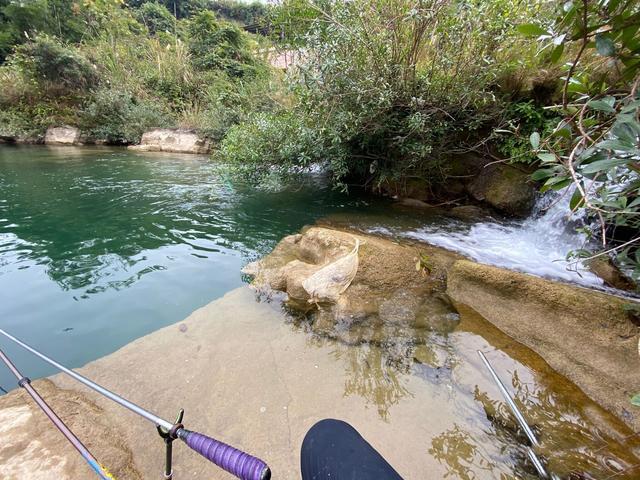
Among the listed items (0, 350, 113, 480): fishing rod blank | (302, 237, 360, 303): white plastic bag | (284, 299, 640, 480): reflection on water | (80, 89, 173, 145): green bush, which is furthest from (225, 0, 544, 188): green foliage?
(80, 89, 173, 145): green bush

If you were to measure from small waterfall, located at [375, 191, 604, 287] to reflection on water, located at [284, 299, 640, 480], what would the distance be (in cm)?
152

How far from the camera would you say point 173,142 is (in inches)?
546

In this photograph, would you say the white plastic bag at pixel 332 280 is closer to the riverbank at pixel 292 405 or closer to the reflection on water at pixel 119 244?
the riverbank at pixel 292 405

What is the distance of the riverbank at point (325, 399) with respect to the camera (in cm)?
169

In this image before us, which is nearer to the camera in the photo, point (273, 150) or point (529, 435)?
point (529, 435)

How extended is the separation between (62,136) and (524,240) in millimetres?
19334

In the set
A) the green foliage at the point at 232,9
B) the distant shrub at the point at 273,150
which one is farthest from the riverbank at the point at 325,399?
the green foliage at the point at 232,9

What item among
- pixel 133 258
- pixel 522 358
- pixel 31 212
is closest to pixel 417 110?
pixel 522 358

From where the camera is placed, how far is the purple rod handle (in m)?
0.85

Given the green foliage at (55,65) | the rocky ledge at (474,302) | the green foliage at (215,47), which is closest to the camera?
the rocky ledge at (474,302)

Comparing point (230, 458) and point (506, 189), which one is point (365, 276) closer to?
point (230, 458)

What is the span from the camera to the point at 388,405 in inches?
81.7

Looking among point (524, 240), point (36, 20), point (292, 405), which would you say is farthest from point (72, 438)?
point (36, 20)

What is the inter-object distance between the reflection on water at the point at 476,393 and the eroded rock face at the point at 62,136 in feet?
57.5
